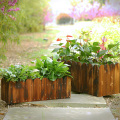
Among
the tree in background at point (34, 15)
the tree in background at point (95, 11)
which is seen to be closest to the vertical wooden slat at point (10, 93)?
the tree in background at point (95, 11)

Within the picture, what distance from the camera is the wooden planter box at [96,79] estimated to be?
11.9ft

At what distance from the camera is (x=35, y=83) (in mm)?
3266

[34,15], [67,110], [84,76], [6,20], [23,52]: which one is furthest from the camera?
[34,15]

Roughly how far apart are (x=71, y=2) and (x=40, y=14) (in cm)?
451

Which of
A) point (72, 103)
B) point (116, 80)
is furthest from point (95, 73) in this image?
point (72, 103)

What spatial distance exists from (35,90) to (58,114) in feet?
1.87

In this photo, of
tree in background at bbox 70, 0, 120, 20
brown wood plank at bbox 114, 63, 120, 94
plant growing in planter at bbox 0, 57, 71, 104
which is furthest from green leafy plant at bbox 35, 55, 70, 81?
tree in background at bbox 70, 0, 120, 20

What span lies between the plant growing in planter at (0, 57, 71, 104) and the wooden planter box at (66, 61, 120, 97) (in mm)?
440

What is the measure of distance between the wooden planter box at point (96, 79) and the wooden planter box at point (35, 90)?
1.44 ft

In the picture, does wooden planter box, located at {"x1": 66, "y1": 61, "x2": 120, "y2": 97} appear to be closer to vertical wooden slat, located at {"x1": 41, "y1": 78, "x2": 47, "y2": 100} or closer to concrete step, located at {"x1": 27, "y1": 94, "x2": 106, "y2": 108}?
concrete step, located at {"x1": 27, "y1": 94, "x2": 106, "y2": 108}

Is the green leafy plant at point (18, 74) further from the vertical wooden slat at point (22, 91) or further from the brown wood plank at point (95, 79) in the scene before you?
the brown wood plank at point (95, 79)

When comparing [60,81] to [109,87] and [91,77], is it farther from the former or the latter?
[109,87]

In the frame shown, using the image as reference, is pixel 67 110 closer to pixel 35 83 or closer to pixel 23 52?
pixel 35 83

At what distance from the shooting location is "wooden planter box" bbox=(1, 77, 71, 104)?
319 centimetres
